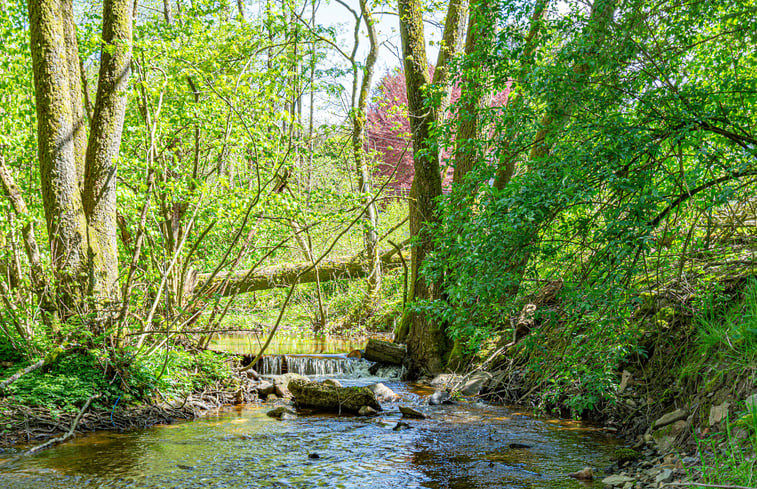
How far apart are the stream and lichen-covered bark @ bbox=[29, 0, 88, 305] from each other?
87.6 inches

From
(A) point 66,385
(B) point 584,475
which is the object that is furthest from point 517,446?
(A) point 66,385

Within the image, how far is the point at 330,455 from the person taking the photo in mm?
5723

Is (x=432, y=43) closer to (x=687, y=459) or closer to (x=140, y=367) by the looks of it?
(x=140, y=367)

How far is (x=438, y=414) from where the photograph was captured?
764cm

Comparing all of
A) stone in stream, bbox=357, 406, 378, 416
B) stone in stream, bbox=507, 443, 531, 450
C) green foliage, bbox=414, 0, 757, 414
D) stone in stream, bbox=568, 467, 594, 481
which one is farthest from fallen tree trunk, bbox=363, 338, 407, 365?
stone in stream, bbox=568, 467, 594, 481

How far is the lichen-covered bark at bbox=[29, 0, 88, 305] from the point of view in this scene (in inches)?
272

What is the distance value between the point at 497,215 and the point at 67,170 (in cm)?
569

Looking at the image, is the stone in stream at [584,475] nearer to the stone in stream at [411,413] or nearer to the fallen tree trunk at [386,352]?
the stone in stream at [411,413]

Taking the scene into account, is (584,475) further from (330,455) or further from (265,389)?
(265,389)

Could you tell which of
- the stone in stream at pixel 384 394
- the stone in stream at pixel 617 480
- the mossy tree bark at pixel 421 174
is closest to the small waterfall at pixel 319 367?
the mossy tree bark at pixel 421 174

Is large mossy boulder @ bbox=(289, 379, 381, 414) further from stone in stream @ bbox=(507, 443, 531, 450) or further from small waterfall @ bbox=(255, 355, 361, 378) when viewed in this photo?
small waterfall @ bbox=(255, 355, 361, 378)

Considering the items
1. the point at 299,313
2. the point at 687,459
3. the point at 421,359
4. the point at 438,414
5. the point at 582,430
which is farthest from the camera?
the point at 299,313

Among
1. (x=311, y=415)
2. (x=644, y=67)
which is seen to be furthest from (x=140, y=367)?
(x=644, y=67)

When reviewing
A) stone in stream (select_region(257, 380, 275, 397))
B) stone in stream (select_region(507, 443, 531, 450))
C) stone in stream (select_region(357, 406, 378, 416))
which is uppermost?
stone in stream (select_region(257, 380, 275, 397))
